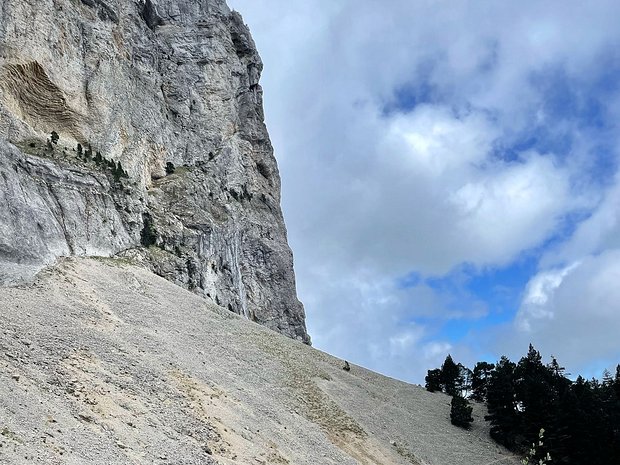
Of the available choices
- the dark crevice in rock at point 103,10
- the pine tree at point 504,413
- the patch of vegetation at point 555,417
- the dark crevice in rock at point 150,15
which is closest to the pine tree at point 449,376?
the patch of vegetation at point 555,417

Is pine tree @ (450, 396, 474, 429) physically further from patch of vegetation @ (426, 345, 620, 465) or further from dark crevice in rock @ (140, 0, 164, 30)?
dark crevice in rock @ (140, 0, 164, 30)

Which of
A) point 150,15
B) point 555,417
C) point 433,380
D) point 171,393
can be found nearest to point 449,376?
point 433,380

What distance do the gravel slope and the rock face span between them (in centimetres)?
715

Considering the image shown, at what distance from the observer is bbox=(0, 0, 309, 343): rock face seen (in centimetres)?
6612

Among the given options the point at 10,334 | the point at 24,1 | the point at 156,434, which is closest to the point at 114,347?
the point at 10,334

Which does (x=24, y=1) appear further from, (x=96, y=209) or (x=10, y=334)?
(x=10, y=334)

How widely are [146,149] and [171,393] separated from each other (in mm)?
76352

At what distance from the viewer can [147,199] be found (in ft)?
300

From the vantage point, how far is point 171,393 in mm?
32188

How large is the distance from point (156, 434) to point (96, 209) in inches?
1983

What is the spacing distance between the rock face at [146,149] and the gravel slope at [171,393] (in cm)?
715

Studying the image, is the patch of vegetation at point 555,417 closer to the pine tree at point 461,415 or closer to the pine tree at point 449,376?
the pine tree at point 461,415

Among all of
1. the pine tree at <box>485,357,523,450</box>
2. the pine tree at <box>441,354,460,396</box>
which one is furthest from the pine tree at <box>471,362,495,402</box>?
the pine tree at <box>485,357,523,450</box>

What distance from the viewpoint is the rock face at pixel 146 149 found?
66125 mm
